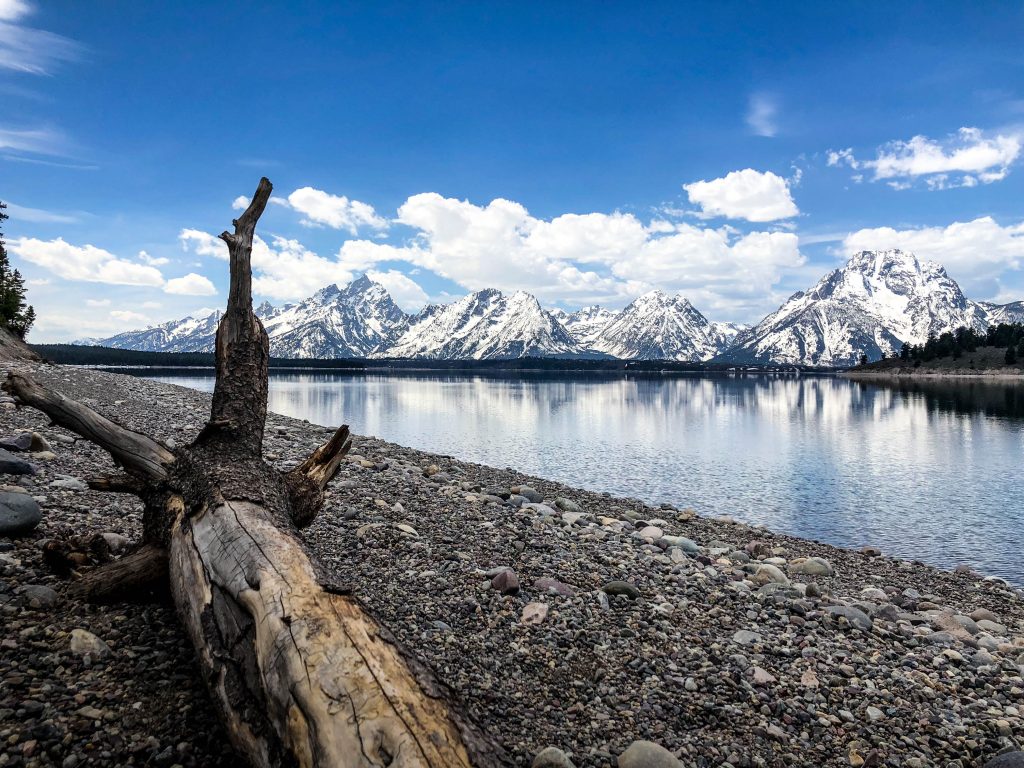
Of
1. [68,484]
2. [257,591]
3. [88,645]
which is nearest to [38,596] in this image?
[88,645]

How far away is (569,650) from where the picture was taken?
7551mm

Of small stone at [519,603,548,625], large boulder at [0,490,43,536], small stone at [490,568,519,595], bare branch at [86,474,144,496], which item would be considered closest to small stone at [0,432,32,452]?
large boulder at [0,490,43,536]

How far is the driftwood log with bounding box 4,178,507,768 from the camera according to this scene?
4.13 m

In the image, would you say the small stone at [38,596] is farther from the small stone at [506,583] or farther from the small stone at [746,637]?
the small stone at [746,637]

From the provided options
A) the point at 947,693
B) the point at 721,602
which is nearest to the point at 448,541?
the point at 721,602

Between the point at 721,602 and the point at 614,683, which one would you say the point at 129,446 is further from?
the point at 721,602

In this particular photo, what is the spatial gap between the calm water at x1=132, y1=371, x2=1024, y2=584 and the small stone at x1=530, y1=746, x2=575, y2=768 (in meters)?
17.7

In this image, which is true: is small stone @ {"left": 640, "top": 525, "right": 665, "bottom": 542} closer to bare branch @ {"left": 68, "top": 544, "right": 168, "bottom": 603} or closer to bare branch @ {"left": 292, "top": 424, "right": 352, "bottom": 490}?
bare branch @ {"left": 292, "top": 424, "right": 352, "bottom": 490}

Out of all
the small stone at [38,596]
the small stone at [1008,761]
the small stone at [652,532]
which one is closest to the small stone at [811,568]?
the small stone at [652,532]

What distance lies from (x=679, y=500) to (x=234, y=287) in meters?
21.2

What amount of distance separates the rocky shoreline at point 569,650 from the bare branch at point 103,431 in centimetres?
A: 115

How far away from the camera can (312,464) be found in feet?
29.4

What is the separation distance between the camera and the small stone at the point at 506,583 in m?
8.93

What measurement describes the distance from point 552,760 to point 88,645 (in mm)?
4347
